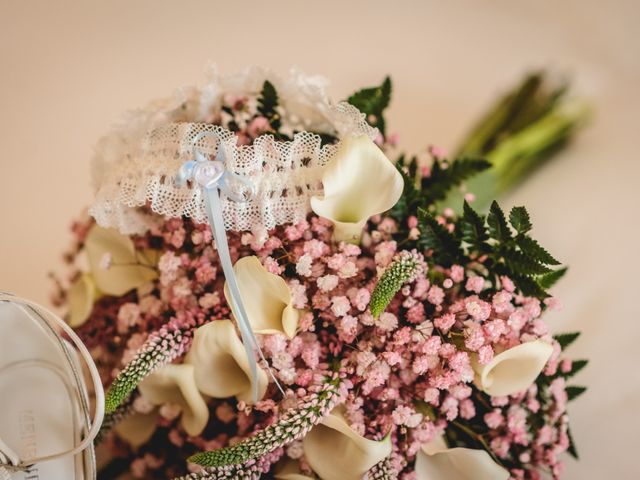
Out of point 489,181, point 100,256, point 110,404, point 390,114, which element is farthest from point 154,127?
point 390,114

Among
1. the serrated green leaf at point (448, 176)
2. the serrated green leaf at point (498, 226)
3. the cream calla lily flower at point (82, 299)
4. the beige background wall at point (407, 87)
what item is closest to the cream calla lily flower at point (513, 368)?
the serrated green leaf at point (498, 226)

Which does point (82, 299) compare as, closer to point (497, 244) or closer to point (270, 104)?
point (270, 104)

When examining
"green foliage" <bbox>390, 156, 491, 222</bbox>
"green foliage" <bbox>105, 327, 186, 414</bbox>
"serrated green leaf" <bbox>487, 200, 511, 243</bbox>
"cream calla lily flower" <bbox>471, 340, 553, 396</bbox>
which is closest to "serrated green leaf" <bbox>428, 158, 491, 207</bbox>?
"green foliage" <bbox>390, 156, 491, 222</bbox>

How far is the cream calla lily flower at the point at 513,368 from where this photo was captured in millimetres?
514

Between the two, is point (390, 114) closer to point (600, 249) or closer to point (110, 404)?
point (600, 249)

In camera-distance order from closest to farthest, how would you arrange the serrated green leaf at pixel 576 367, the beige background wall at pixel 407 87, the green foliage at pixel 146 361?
1. the green foliage at pixel 146 361
2. the serrated green leaf at pixel 576 367
3. the beige background wall at pixel 407 87

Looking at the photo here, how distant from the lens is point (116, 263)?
0.67 m

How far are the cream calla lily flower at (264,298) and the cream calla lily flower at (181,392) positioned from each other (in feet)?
0.28

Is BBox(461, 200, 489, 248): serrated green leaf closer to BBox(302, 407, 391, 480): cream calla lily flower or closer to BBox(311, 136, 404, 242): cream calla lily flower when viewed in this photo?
BBox(311, 136, 404, 242): cream calla lily flower

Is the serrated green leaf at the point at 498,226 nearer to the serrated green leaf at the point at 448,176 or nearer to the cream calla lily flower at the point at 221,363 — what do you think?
the serrated green leaf at the point at 448,176

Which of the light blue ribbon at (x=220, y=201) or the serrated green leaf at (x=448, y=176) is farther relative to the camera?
the serrated green leaf at (x=448, y=176)

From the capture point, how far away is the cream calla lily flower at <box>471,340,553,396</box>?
51cm

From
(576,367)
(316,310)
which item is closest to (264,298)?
(316,310)

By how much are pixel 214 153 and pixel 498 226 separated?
30cm
